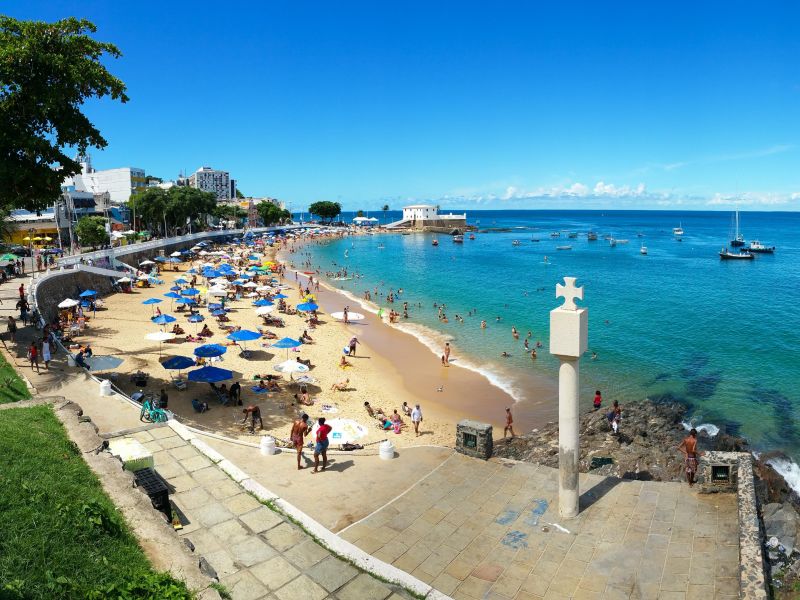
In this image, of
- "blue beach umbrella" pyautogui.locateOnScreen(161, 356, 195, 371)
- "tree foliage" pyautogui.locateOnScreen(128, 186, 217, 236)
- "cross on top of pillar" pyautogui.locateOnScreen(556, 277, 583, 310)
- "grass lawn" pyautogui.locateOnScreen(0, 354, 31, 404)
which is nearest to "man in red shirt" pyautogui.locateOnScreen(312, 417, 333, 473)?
"cross on top of pillar" pyautogui.locateOnScreen(556, 277, 583, 310)

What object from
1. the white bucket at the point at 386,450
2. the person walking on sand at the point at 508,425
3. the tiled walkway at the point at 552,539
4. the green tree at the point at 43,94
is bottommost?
the person walking on sand at the point at 508,425

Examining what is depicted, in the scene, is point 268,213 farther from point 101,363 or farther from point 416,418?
point 416,418

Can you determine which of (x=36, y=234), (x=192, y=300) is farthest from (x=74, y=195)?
(x=192, y=300)

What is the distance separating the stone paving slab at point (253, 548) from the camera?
279 inches

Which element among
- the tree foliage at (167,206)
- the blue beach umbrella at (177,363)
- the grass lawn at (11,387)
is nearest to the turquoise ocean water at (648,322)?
the blue beach umbrella at (177,363)

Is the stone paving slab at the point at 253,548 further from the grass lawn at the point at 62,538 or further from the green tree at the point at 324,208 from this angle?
the green tree at the point at 324,208

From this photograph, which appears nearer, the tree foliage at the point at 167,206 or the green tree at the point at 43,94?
the green tree at the point at 43,94

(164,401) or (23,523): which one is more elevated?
(23,523)

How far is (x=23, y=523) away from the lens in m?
6.48

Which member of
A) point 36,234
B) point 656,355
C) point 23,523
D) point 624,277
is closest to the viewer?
point 23,523

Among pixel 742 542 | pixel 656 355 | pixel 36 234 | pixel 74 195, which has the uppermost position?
pixel 74 195

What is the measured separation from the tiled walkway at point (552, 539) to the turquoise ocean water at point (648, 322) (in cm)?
1129

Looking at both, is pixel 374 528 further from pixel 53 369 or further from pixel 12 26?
pixel 12 26

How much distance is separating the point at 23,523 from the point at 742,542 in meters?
9.64
